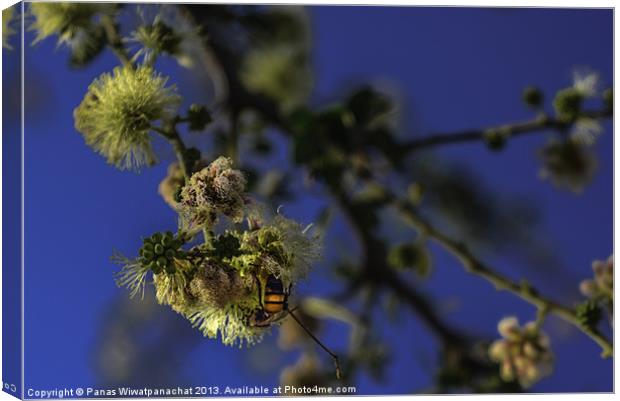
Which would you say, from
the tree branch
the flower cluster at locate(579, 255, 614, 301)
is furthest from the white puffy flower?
the flower cluster at locate(579, 255, 614, 301)

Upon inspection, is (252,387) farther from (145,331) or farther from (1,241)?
(1,241)

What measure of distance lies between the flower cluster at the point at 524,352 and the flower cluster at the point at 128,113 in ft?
2.57

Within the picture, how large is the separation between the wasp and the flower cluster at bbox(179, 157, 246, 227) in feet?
0.31

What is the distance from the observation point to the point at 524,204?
2152 mm

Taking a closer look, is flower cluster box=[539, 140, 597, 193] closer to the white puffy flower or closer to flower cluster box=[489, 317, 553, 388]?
the white puffy flower

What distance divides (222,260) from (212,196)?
8 cm

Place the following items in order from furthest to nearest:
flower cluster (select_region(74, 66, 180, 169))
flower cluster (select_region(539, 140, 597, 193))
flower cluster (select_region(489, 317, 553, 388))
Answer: flower cluster (select_region(539, 140, 597, 193)) < flower cluster (select_region(489, 317, 553, 388)) < flower cluster (select_region(74, 66, 180, 169))

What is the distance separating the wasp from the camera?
1331mm

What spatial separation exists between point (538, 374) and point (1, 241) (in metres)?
0.98

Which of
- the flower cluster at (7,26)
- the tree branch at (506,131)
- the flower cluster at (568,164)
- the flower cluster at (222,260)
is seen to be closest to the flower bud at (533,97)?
the tree branch at (506,131)

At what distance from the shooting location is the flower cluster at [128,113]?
143 cm

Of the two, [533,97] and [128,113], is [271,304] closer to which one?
[128,113]

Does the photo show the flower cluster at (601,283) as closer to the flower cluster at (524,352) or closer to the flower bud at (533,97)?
the flower cluster at (524,352)

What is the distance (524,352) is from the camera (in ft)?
6.14
